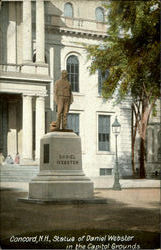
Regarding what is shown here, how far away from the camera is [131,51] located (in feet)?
38.4

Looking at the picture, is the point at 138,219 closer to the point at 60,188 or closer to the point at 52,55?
the point at 60,188

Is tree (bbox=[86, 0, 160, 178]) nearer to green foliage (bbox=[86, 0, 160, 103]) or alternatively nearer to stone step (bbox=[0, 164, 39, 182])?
green foliage (bbox=[86, 0, 160, 103])

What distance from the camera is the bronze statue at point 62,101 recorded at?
13445 millimetres

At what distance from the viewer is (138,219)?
9.75 m

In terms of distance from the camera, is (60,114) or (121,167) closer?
(121,167)

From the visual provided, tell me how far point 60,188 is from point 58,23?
16.2ft

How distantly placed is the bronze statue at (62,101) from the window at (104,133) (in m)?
1.12

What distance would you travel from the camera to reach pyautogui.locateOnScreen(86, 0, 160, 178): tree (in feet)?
35.7

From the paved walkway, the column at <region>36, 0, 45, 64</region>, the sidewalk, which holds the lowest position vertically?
the paved walkway

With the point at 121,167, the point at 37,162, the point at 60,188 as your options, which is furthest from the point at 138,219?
Answer: the point at 37,162

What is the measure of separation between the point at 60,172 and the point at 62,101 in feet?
7.38

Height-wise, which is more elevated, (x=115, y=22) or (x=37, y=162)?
(x=115, y=22)

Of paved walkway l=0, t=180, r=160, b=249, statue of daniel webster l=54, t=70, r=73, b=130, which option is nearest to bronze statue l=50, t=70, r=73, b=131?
statue of daniel webster l=54, t=70, r=73, b=130

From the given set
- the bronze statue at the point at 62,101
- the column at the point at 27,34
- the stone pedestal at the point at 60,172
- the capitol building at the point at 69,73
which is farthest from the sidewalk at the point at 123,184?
the column at the point at 27,34
